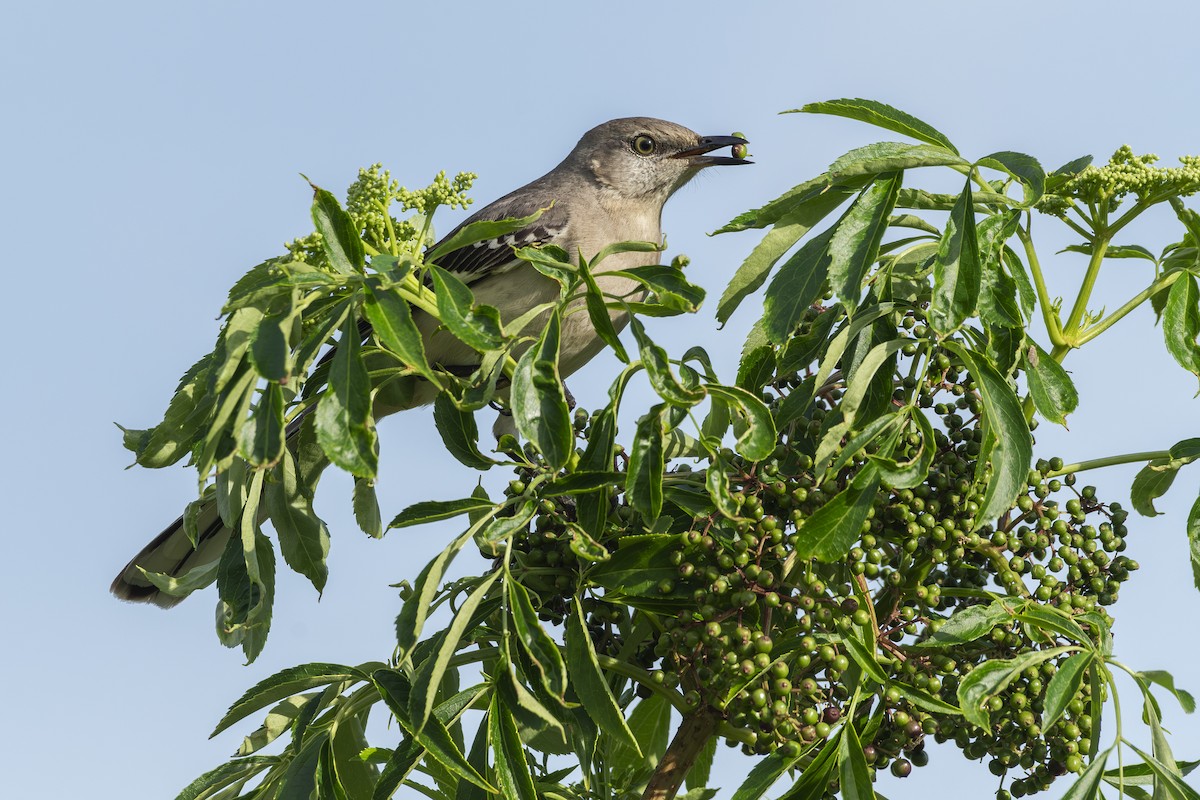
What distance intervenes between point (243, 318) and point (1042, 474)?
213 cm

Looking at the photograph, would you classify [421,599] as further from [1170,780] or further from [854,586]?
[1170,780]

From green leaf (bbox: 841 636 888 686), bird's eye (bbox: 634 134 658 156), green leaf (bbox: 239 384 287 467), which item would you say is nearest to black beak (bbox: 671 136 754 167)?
bird's eye (bbox: 634 134 658 156)

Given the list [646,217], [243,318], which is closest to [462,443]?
[243,318]

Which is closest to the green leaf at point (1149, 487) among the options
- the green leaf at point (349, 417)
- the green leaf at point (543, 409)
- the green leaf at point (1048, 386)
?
the green leaf at point (1048, 386)

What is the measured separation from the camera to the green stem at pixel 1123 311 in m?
3.51

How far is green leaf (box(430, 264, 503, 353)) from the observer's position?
9.26 ft

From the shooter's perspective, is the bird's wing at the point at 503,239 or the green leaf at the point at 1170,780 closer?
the green leaf at the point at 1170,780

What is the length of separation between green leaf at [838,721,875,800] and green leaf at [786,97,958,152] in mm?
1441

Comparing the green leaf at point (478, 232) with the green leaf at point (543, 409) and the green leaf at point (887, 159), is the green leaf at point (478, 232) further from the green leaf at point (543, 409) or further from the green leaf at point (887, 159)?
the green leaf at point (887, 159)

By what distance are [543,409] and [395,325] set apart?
0.38m

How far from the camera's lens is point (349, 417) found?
102 inches

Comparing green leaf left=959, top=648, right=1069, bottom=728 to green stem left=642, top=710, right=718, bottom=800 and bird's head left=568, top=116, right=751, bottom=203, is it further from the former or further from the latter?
bird's head left=568, top=116, right=751, bottom=203

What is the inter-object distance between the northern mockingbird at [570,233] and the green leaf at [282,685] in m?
1.76

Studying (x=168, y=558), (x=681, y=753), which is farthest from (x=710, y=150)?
(x=681, y=753)
